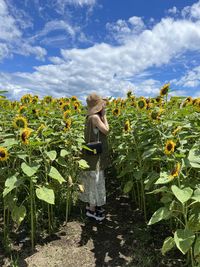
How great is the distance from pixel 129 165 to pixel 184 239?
156cm

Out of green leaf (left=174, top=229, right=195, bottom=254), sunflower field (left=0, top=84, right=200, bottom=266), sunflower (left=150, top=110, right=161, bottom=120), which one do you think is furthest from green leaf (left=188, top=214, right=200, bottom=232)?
sunflower (left=150, top=110, right=161, bottom=120)

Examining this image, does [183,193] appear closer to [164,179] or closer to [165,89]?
[164,179]

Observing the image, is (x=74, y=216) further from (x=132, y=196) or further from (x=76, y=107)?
(x=76, y=107)

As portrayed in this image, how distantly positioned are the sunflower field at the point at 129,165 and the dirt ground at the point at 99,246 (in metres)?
0.17

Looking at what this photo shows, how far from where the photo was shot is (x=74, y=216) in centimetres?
443

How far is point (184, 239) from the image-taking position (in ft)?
8.96

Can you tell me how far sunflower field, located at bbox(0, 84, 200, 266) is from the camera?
2.98 m

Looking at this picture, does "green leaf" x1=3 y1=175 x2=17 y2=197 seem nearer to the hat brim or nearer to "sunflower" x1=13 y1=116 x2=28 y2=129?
"sunflower" x1=13 y1=116 x2=28 y2=129

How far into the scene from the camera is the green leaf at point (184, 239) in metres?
2.67

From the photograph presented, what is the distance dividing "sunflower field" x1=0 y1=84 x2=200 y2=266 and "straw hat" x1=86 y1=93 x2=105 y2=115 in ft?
0.88

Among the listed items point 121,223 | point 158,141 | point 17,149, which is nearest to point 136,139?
point 158,141

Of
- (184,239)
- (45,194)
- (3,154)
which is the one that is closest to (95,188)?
(45,194)

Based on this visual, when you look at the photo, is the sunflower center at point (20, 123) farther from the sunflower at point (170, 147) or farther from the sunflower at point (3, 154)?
the sunflower at point (170, 147)

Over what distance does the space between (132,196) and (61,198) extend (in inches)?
43.7
